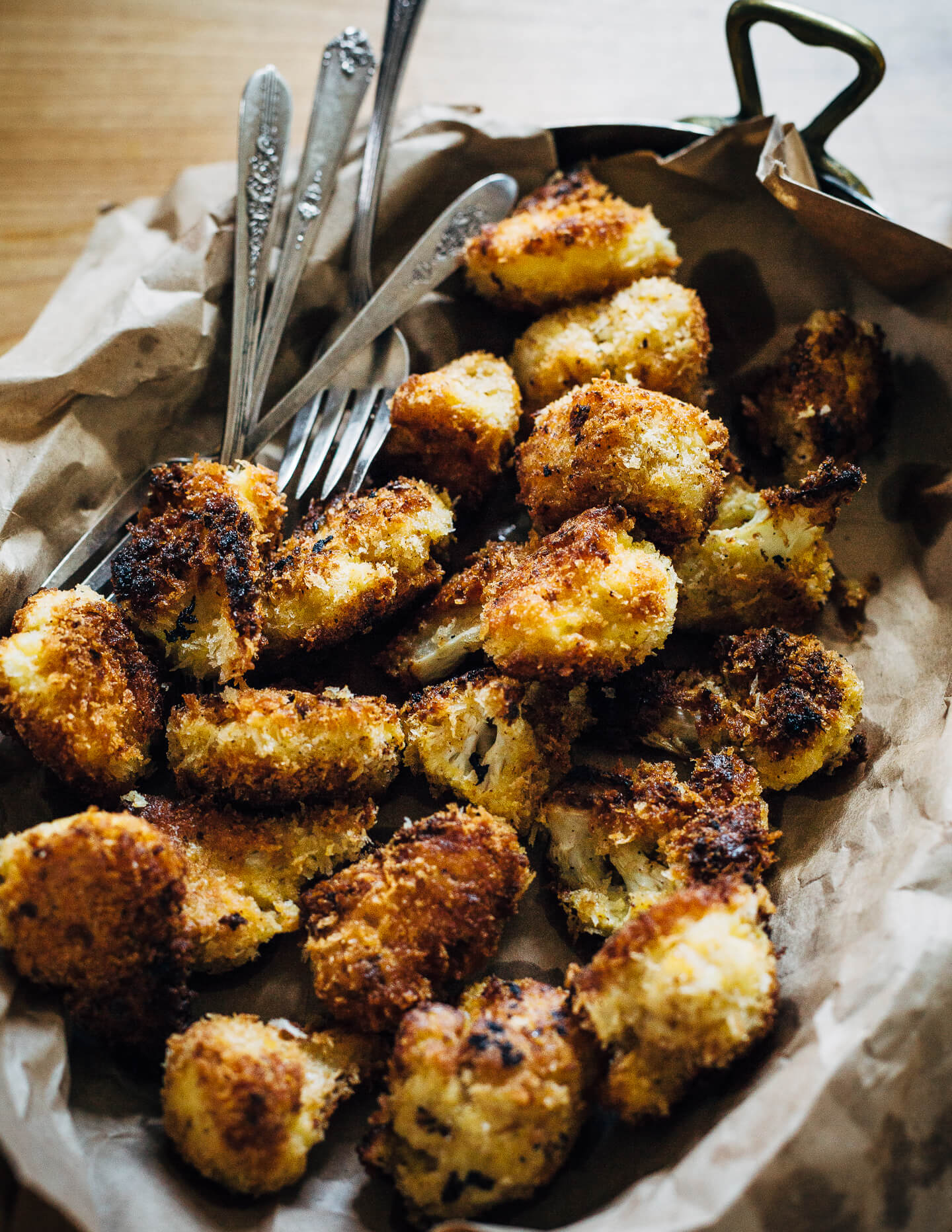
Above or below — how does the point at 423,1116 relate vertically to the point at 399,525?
below

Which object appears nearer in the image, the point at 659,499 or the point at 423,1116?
the point at 423,1116

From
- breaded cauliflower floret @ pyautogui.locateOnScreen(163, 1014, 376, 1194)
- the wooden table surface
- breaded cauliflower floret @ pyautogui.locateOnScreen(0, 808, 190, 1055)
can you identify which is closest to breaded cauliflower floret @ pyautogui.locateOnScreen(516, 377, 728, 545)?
breaded cauliflower floret @ pyautogui.locateOnScreen(0, 808, 190, 1055)

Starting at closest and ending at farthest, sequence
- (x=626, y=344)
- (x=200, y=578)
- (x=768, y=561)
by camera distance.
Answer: (x=200, y=578)
(x=768, y=561)
(x=626, y=344)

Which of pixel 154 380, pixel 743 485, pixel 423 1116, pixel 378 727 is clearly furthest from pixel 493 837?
pixel 154 380

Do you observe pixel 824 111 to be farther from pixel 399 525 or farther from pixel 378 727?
pixel 378 727

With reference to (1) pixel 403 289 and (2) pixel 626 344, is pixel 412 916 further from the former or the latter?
(1) pixel 403 289

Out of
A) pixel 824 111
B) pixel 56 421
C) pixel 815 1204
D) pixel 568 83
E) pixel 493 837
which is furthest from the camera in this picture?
pixel 568 83

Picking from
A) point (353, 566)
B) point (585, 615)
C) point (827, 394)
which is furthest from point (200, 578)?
point (827, 394)
